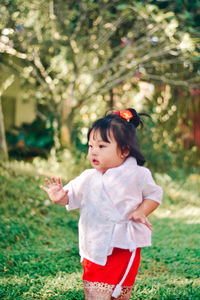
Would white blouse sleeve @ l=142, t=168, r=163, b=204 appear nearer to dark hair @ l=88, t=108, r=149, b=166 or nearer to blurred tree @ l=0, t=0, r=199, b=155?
dark hair @ l=88, t=108, r=149, b=166

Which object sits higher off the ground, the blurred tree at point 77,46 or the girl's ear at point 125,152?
the blurred tree at point 77,46

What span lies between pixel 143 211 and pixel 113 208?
16 centimetres

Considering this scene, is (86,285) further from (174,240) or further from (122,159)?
(174,240)

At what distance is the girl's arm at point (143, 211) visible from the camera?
2.16 m

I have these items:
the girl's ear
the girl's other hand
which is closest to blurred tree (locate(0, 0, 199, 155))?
the girl's ear

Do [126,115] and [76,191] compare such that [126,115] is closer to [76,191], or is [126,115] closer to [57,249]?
[76,191]

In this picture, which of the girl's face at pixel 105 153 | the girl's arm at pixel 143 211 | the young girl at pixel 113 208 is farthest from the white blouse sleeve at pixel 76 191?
the girl's arm at pixel 143 211

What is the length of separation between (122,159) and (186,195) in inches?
184

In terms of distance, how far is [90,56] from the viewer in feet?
24.0

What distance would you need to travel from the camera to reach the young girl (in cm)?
220

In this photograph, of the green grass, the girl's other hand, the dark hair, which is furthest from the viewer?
the green grass

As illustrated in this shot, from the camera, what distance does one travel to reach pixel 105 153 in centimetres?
228

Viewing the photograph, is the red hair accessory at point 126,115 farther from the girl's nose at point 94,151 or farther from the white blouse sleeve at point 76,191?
the white blouse sleeve at point 76,191

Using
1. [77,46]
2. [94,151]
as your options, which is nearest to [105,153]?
[94,151]
